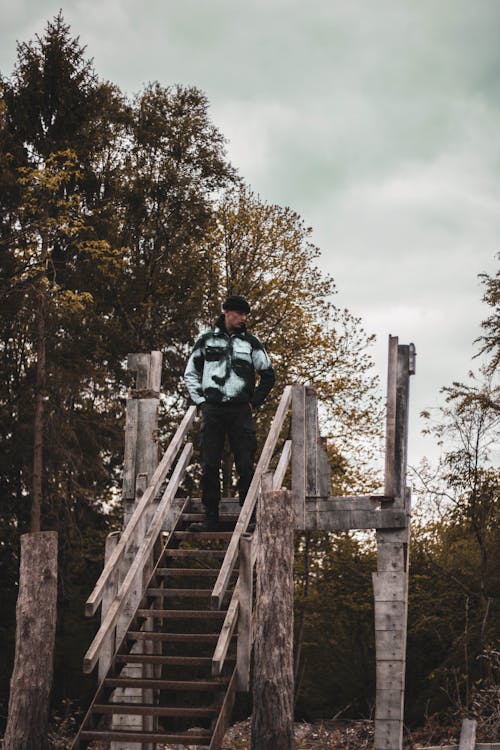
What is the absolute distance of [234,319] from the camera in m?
8.95

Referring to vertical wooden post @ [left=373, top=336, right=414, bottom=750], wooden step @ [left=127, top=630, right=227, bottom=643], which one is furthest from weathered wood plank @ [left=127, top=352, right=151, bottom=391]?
wooden step @ [left=127, top=630, right=227, bottom=643]

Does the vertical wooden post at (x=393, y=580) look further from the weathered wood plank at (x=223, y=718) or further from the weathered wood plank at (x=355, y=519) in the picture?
the weathered wood plank at (x=223, y=718)

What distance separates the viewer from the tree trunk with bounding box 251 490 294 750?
23.5ft

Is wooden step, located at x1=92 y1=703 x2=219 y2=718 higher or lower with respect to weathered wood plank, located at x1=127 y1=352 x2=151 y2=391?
lower

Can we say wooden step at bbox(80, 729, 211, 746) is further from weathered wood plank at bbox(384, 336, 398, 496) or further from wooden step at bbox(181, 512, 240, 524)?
weathered wood plank at bbox(384, 336, 398, 496)

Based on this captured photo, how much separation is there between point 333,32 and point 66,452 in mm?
12061

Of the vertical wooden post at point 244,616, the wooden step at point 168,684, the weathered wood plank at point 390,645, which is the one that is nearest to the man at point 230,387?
the vertical wooden post at point 244,616

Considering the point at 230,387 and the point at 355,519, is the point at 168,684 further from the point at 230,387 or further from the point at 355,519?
the point at 355,519

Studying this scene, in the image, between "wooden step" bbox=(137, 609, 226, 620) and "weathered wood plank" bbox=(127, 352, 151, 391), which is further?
"weathered wood plank" bbox=(127, 352, 151, 391)

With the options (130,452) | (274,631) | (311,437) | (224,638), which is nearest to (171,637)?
(224,638)

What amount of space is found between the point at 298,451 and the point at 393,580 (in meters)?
1.57

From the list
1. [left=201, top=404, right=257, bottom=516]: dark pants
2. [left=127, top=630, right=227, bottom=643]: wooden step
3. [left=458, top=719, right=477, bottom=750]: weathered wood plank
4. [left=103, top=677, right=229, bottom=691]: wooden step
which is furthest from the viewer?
[left=458, top=719, right=477, bottom=750]: weathered wood plank

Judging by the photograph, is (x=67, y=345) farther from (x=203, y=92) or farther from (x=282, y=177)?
(x=203, y=92)

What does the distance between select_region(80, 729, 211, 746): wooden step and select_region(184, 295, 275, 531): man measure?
2290mm
